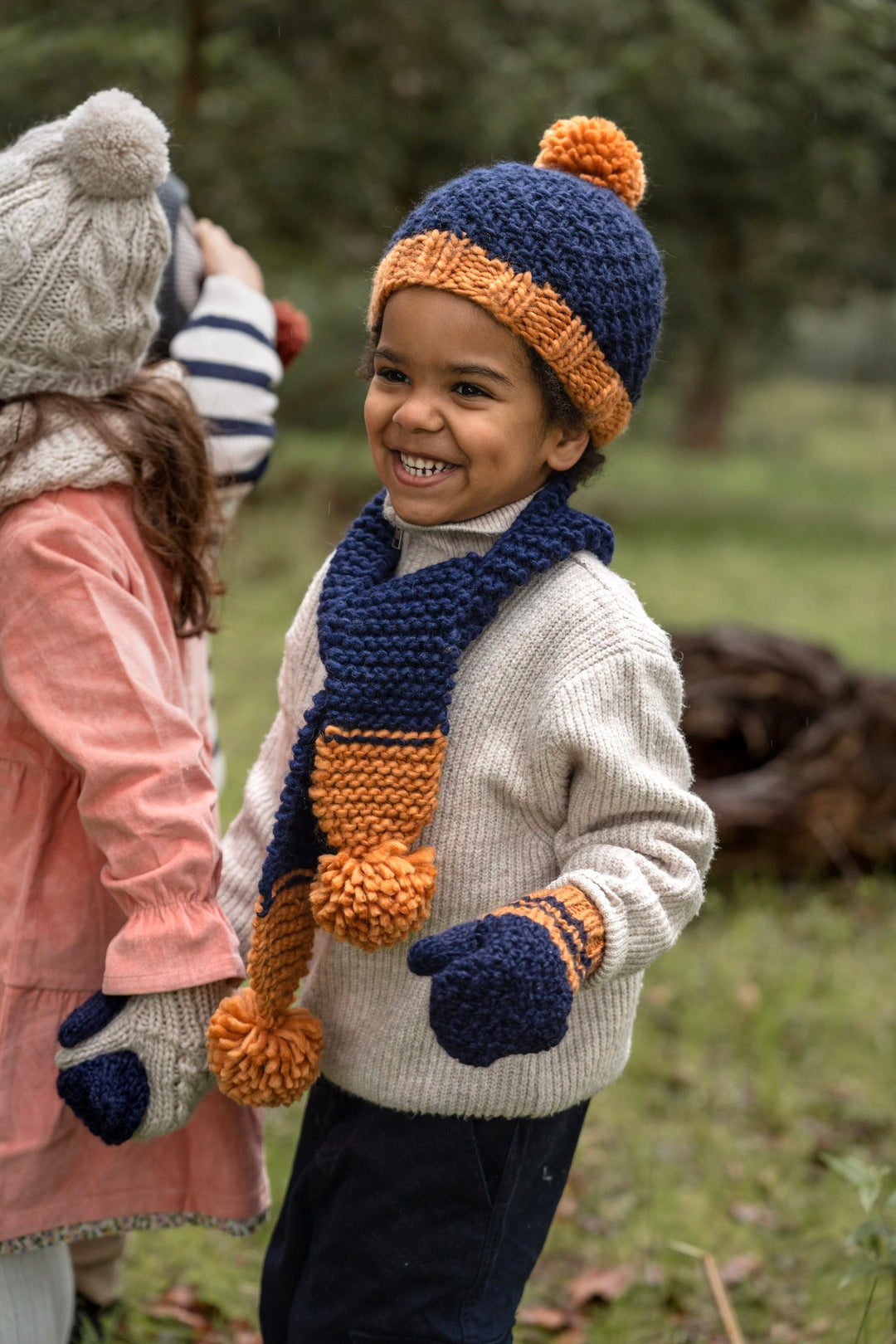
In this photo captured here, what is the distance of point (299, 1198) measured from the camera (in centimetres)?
193

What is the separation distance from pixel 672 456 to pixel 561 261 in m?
16.0

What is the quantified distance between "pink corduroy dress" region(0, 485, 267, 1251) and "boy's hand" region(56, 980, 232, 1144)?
0.16ft

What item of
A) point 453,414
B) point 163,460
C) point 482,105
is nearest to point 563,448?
point 453,414

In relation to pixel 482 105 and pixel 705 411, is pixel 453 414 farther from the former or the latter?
pixel 705 411

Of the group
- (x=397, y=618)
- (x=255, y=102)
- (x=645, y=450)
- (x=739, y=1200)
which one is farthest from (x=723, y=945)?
(x=645, y=450)

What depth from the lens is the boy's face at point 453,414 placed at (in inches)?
64.5

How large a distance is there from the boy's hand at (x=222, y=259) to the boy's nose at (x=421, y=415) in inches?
34.0

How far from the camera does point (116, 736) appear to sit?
5.75 feet

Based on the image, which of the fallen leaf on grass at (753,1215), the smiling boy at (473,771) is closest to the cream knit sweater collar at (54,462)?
the smiling boy at (473,771)

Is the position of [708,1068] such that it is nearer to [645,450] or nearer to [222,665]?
[222,665]

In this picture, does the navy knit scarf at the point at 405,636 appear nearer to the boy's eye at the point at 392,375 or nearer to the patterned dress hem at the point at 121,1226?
the boy's eye at the point at 392,375

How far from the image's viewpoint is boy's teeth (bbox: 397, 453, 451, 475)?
170 centimetres

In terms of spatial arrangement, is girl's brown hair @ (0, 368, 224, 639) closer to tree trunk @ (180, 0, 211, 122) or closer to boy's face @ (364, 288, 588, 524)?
boy's face @ (364, 288, 588, 524)

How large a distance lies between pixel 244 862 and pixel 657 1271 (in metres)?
1.45
